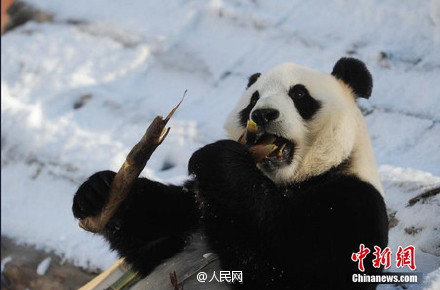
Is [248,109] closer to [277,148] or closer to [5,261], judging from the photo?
[277,148]

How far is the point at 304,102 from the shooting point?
3.16 meters

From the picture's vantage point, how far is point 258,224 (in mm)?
2660

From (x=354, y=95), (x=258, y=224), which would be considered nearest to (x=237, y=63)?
(x=354, y=95)

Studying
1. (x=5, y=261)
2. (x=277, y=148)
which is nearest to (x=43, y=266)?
(x=5, y=261)

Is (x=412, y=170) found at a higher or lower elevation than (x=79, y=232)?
higher

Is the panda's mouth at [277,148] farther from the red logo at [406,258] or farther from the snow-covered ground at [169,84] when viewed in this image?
the snow-covered ground at [169,84]

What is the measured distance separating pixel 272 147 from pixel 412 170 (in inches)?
59.8

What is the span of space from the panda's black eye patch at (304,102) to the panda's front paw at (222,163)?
18.0 inches

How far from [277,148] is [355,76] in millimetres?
724

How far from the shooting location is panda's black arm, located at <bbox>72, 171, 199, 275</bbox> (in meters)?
3.18

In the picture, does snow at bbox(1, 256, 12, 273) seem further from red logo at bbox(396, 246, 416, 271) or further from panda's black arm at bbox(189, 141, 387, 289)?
red logo at bbox(396, 246, 416, 271)

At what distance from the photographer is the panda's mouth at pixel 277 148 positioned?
2.94m

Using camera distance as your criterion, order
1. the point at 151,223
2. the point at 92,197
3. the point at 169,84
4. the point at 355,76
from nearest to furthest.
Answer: the point at 92,197
the point at 151,223
the point at 355,76
the point at 169,84

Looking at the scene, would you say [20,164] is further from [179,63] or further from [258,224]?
[258,224]
